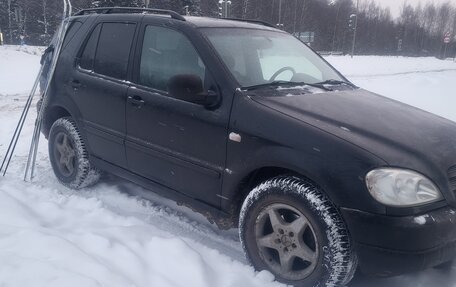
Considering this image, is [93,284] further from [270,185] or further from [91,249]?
[270,185]

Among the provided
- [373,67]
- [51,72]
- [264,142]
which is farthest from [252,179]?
[373,67]

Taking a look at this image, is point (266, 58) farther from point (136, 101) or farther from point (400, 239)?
point (400, 239)

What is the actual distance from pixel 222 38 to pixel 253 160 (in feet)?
3.80

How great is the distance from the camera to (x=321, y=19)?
62906 mm

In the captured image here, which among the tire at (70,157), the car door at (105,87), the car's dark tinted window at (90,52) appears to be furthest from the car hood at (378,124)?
the tire at (70,157)

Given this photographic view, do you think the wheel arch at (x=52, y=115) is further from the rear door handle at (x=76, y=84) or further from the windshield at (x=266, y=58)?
the windshield at (x=266, y=58)

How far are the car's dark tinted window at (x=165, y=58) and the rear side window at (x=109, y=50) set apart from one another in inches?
9.8

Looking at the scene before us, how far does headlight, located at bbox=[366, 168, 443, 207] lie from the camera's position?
237 centimetres

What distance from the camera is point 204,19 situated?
12.3 ft

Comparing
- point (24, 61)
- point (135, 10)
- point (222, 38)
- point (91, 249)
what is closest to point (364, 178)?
point (222, 38)

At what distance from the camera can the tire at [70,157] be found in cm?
435

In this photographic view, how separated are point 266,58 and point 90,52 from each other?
6.18 feet

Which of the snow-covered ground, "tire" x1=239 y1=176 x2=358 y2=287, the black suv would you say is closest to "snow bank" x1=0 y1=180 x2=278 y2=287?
the snow-covered ground

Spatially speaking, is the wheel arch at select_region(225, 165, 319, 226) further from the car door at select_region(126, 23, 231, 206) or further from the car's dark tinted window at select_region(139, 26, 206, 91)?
the car's dark tinted window at select_region(139, 26, 206, 91)
